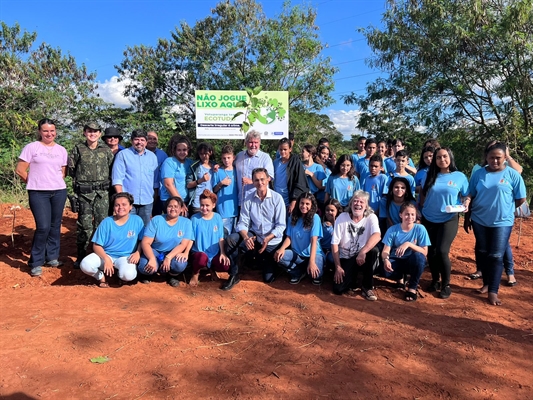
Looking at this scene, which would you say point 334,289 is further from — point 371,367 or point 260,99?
point 260,99

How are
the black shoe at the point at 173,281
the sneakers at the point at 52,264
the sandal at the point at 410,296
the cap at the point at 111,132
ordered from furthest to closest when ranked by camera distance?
1. the cap at the point at 111,132
2. the sneakers at the point at 52,264
3. the black shoe at the point at 173,281
4. the sandal at the point at 410,296

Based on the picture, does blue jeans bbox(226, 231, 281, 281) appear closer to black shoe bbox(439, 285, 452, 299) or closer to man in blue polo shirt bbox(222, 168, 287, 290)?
man in blue polo shirt bbox(222, 168, 287, 290)

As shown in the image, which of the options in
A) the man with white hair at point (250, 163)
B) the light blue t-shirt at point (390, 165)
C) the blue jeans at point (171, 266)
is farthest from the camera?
the light blue t-shirt at point (390, 165)

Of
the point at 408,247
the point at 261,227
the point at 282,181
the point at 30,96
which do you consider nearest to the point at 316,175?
the point at 282,181

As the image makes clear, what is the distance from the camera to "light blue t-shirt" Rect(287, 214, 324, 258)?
15.2 ft

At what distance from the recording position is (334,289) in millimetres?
4438

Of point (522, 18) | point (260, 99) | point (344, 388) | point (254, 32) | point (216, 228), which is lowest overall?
point (344, 388)

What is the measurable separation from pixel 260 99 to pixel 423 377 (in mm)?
5862

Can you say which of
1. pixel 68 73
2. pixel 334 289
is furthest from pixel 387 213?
pixel 68 73

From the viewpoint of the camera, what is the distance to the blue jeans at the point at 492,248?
13.3ft

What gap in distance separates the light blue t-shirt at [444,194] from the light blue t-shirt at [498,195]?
19 centimetres

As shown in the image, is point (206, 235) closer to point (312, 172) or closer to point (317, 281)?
point (317, 281)

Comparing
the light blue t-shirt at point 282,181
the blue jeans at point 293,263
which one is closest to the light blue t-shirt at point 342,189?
the light blue t-shirt at point 282,181

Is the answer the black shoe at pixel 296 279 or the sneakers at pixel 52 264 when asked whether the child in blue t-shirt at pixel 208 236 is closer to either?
the black shoe at pixel 296 279
